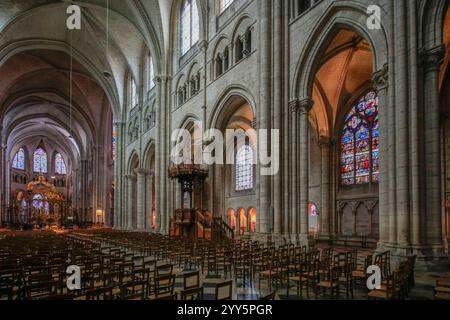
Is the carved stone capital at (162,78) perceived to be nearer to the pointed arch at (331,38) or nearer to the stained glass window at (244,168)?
the stained glass window at (244,168)

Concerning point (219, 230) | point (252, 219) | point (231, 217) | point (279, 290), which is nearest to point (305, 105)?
point (219, 230)

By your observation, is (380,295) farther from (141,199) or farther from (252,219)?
(141,199)

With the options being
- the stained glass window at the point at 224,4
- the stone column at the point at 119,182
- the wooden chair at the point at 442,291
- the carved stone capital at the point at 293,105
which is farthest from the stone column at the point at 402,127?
the stone column at the point at 119,182

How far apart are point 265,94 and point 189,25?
1338cm

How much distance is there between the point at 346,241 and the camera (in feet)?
76.8

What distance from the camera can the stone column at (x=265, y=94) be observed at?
58.8 ft

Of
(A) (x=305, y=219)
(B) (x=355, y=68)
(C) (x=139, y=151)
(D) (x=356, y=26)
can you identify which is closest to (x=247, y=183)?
(C) (x=139, y=151)

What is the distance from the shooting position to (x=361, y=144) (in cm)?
2472

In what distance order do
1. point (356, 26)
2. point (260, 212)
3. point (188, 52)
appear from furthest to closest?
point (188, 52) < point (260, 212) < point (356, 26)

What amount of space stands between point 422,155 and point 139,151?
3192 centimetres

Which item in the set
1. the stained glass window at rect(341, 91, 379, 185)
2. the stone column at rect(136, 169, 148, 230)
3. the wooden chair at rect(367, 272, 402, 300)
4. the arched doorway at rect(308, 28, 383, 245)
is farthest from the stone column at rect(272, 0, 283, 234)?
the stone column at rect(136, 169, 148, 230)

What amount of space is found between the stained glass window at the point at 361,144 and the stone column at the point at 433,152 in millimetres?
12248

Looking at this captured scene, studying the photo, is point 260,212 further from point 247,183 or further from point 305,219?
point 247,183

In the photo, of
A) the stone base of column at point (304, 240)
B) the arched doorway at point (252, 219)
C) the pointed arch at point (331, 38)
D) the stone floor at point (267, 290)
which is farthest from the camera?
the arched doorway at point (252, 219)
